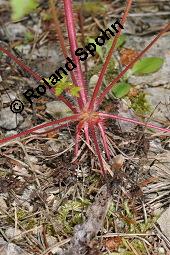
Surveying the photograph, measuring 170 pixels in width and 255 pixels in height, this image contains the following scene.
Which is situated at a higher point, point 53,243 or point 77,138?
point 77,138

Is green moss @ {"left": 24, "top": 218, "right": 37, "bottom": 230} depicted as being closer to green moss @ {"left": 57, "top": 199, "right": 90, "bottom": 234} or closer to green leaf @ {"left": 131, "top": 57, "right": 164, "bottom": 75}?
green moss @ {"left": 57, "top": 199, "right": 90, "bottom": 234}

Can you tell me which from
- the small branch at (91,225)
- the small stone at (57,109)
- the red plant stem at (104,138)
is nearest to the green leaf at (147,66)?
the small stone at (57,109)

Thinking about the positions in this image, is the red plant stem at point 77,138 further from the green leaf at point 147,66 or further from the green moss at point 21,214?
the green leaf at point 147,66

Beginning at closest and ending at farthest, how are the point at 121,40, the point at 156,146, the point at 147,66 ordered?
the point at 156,146 → the point at 147,66 → the point at 121,40

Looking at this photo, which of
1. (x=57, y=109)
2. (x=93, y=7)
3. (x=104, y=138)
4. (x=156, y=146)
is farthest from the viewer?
(x=93, y=7)

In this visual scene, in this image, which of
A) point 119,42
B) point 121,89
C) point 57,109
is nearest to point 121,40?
point 119,42

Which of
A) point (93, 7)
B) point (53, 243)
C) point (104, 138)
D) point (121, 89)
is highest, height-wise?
point (93, 7)

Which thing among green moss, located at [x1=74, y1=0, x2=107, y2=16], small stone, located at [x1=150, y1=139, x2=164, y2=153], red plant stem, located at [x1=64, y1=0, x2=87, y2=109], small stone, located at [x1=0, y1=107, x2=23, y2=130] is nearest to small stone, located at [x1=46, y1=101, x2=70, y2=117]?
small stone, located at [x1=0, y1=107, x2=23, y2=130]

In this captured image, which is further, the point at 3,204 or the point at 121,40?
the point at 121,40

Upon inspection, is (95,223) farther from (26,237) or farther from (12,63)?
(12,63)

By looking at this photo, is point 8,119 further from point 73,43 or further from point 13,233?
point 13,233
